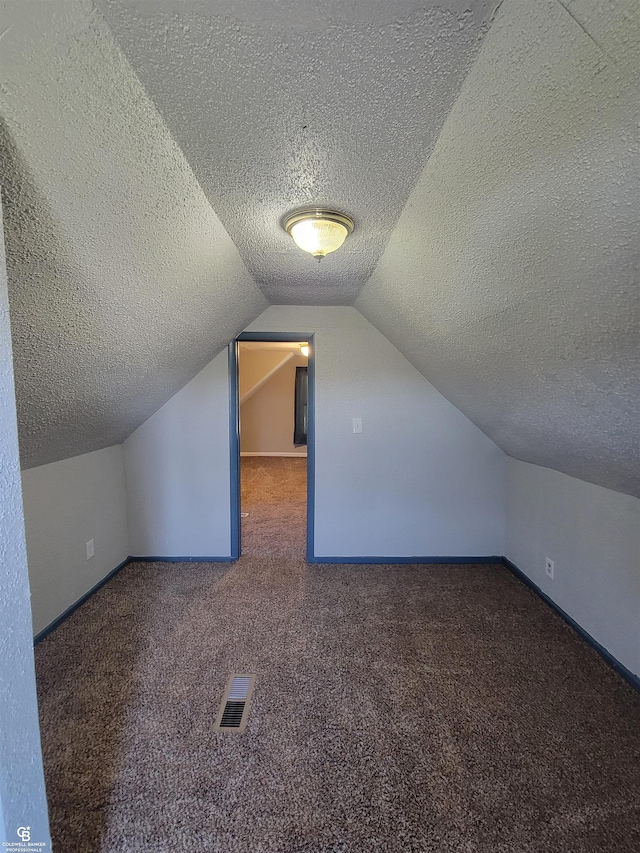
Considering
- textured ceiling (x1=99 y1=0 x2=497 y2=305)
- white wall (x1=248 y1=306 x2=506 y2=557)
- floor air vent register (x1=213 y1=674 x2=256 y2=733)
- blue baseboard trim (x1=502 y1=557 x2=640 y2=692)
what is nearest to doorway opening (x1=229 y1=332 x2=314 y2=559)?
white wall (x1=248 y1=306 x2=506 y2=557)

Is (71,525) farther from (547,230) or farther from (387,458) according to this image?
(547,230)

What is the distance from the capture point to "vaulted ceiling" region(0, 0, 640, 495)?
0.62m

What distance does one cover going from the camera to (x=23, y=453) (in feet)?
5.67

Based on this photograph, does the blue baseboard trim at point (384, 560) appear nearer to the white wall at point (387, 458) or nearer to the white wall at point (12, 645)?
the white wall at point (387, 458)

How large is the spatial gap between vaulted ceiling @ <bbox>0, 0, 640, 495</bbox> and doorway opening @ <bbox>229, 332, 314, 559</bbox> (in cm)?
127

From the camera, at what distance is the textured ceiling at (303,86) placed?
0.63 m

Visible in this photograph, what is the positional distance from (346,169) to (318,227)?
0.25m

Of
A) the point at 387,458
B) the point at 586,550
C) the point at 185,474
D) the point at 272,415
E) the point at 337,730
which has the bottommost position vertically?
the point at 337,730

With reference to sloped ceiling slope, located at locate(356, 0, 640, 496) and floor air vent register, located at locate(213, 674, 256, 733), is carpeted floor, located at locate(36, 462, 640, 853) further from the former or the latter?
sloped ceiling slope, located at locate(356, 0, 640, 496)

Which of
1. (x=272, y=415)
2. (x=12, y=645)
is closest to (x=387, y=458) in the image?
(x=12, y=645)

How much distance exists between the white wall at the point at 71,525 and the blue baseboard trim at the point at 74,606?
0.09 ft

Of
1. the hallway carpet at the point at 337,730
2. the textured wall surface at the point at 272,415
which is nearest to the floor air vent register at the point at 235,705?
the hallway carpet at the point at 337,730

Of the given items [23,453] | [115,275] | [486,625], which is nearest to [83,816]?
[23,453]

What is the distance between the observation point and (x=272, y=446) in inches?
276
